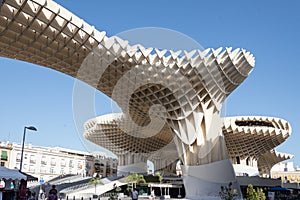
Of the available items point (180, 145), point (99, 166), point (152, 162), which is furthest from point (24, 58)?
point (99, 166)

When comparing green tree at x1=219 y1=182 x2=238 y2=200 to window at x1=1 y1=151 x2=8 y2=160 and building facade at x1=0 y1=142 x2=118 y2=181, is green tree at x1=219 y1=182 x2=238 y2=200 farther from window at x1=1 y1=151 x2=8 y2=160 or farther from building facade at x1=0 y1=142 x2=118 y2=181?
building facade at x1=0 y1=142 x2=118 y2=181

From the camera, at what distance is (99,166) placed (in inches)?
4385

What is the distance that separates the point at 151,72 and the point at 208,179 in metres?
12.7

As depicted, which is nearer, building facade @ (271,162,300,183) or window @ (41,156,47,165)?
window @ (41,156,47,165)

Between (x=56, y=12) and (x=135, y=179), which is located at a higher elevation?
(x=56, y=12)

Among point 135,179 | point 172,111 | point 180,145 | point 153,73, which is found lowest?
point 135,179

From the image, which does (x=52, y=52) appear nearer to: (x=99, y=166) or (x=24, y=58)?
(x=24, y=58)

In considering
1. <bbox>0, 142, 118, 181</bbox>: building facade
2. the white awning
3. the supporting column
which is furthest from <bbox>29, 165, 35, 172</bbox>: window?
the white awning

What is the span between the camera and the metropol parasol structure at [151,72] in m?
22.8

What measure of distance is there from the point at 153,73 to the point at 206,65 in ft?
17.7

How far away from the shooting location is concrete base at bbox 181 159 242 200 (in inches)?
1310

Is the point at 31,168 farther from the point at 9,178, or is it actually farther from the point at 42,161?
the point at 9,178

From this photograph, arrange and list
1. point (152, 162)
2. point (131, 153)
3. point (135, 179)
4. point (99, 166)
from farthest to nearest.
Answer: point (99, 166), point (152, 162), point (131, 153), point (135, 179)

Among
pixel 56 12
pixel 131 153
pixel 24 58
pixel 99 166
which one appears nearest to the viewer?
pixel 56 12
